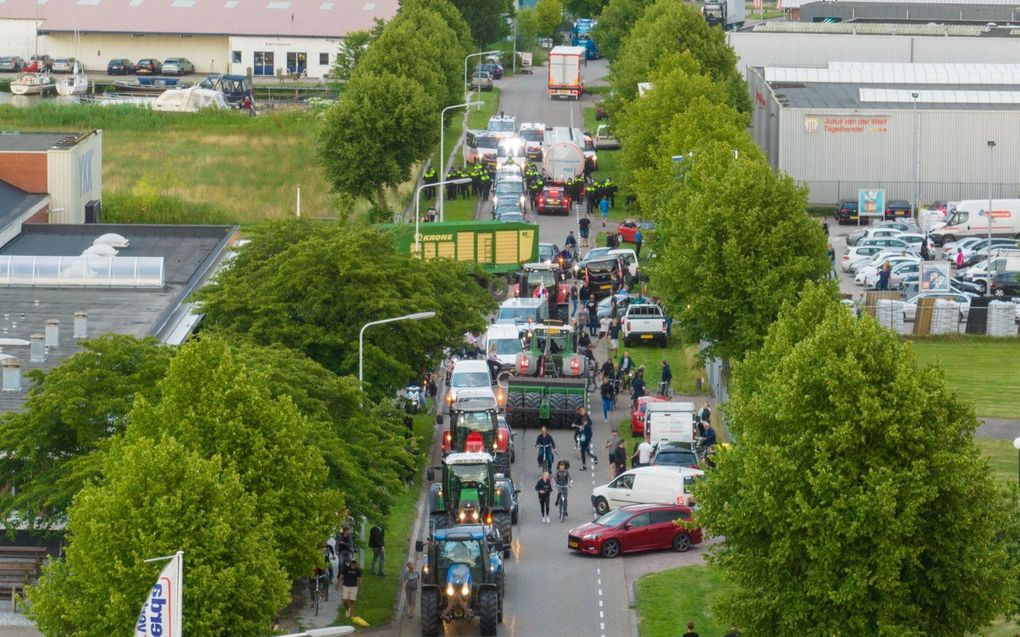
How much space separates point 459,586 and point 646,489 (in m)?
11.2

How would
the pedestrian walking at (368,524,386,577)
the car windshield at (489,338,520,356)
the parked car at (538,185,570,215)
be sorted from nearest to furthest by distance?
1. the pedestrian walking at (368,524,386,577)
2. the car windshield at (489,338,520,356)
3. the parked car at (538,185,570,215)

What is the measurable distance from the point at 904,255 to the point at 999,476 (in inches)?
1096

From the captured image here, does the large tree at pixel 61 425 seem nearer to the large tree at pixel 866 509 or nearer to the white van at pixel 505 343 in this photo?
the large tree at pixel 866 509

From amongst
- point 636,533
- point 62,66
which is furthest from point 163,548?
point 62,66

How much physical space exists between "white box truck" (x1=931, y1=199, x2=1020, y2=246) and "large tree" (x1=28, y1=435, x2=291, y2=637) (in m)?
59.6

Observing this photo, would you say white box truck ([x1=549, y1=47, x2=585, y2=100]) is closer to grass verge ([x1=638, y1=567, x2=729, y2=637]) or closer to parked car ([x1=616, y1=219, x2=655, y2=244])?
parked car ([x1=616, y1=219, x2=655, y2=244])

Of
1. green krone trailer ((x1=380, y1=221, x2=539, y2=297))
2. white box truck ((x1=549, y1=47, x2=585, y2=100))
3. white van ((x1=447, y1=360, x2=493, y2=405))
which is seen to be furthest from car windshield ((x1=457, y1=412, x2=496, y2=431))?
white box truck ((x1=549, y1=47, x2=585, y2=100))

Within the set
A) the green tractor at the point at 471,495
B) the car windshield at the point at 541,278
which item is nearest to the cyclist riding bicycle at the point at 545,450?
the green tractor at the point at 471,495

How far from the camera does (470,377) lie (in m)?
63.9

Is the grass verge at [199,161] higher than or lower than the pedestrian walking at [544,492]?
higher

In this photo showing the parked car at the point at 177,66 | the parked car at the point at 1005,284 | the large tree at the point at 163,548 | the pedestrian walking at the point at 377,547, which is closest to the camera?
the large tree at the point at 163,548

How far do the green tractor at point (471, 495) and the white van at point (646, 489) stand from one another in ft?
11.8

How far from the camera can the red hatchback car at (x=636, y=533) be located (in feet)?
168

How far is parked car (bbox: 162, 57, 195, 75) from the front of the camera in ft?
482
